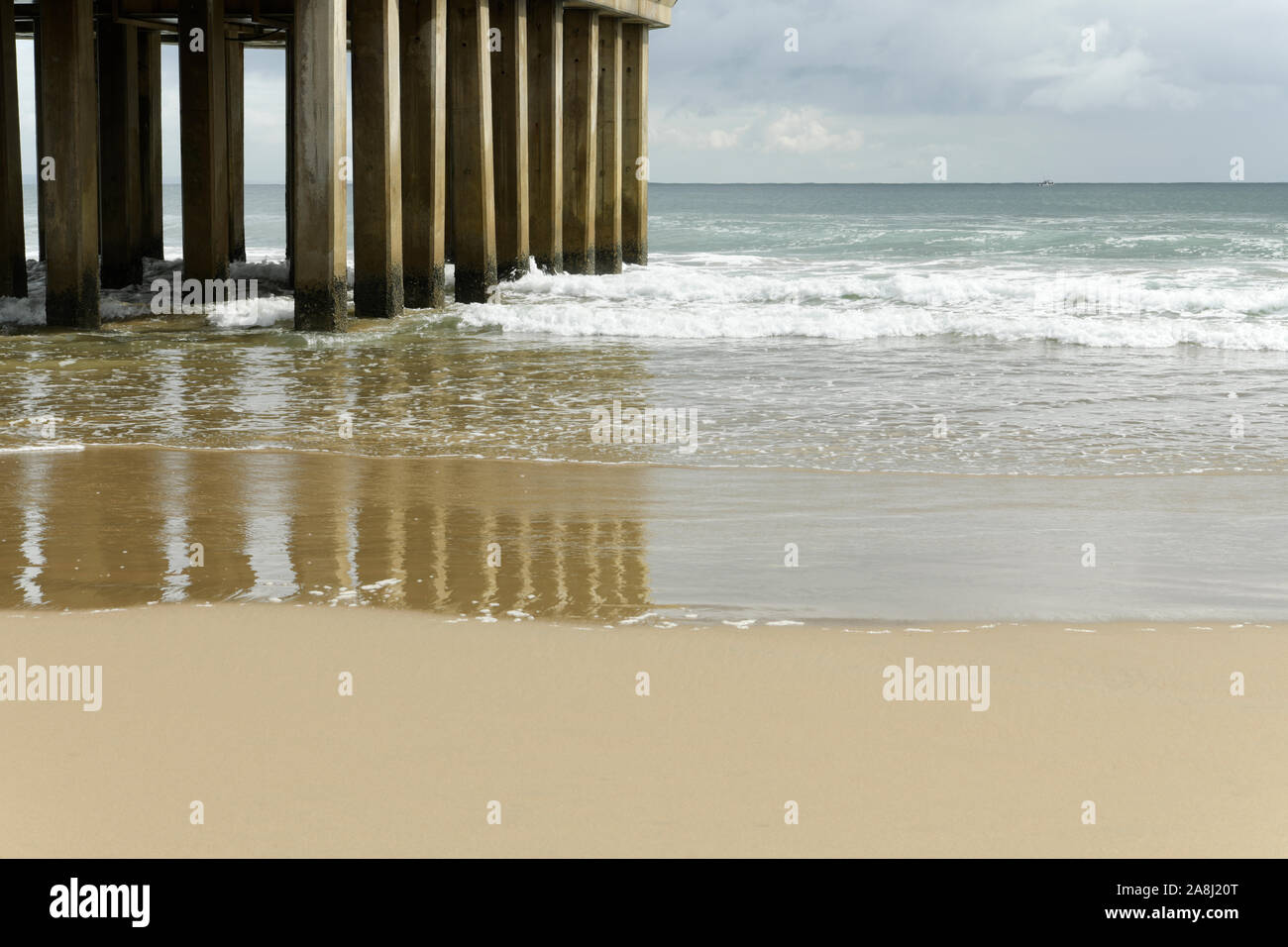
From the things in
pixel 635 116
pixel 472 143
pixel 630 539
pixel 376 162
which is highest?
pixel 635 116

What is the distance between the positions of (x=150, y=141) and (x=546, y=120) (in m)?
5.71

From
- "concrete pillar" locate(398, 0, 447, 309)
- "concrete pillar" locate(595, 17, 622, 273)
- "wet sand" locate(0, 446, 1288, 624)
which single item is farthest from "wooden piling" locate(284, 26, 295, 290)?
"wet sand" locate(0, 446, 1288, 624)

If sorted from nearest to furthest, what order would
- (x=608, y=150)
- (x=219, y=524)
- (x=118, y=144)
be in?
(x=219, y=524) → (x=118, y=144) → (x=608, y=150)

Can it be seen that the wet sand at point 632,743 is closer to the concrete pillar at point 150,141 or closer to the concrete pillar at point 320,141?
the concrete pillar at point 320,141

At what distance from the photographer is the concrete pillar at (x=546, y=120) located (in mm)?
17062

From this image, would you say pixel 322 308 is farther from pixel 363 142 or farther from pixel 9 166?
pixel 9 166

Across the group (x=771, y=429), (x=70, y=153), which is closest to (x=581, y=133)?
(x=70, y=153)

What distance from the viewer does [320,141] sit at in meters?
12.2

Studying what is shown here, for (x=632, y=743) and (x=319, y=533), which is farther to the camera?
(x=319, y=533)

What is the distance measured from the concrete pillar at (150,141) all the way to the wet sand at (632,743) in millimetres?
15972

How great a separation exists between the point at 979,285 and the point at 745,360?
7698 millimetres

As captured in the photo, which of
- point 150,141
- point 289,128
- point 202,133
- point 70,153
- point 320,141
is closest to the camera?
point 320,141

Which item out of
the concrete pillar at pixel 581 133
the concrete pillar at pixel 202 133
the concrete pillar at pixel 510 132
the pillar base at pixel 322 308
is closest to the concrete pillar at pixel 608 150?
the concrete pillar at pixel 581 133

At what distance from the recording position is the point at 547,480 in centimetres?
695
